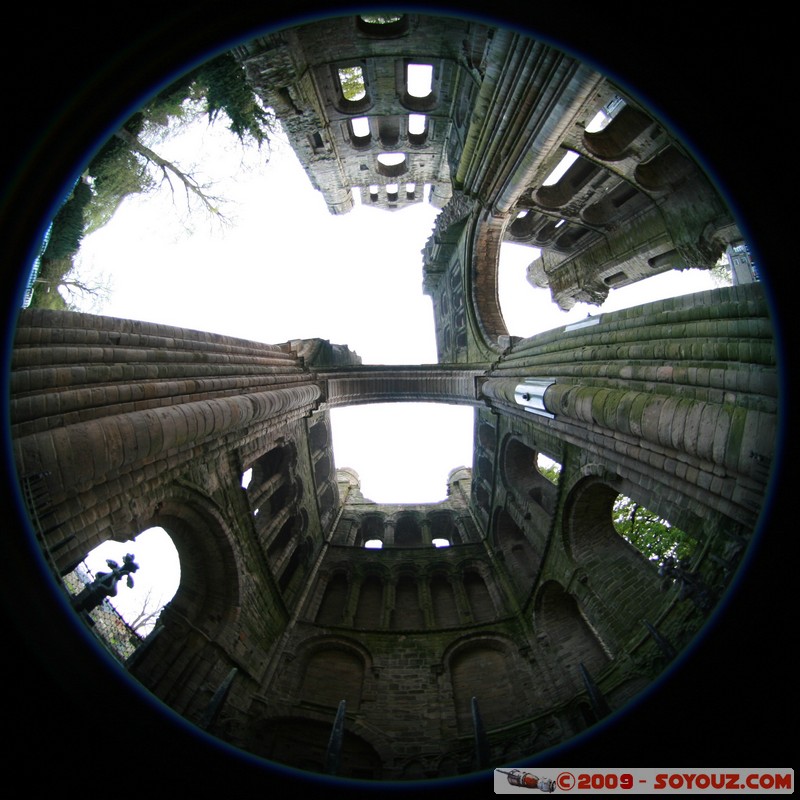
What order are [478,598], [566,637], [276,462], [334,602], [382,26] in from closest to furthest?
[566,637] < [276,462] < [334,602] < [478,598] < [382,26]

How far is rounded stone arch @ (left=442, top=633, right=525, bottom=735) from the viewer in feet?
31.8

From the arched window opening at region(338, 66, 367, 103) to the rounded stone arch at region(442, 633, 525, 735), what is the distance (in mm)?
20690

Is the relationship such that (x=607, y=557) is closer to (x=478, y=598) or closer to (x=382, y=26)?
(x=478, y=598)

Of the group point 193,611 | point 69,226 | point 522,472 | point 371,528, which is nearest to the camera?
point 193,611

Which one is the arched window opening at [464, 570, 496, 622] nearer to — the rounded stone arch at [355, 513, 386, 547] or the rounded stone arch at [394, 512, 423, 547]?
the rounded stone arch at [394, 512, 423, 547]

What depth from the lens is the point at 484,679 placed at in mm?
10820

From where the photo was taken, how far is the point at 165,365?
6.25m

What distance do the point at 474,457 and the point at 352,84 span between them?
1643 cm

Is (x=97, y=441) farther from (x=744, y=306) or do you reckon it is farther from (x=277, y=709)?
(x=277, y=709)

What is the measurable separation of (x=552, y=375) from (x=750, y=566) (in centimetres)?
564

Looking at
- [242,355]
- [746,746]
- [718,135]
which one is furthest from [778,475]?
[242,355]

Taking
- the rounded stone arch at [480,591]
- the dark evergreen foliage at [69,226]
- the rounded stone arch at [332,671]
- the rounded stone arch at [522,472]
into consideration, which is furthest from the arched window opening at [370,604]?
the dark evergreen foliage at [69,226]

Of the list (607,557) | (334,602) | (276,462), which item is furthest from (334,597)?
(607,557)

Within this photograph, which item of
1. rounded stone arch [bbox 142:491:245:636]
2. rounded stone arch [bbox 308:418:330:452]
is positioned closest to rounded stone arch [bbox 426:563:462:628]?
rounded stone arch [bbox 308:418:330:452]
